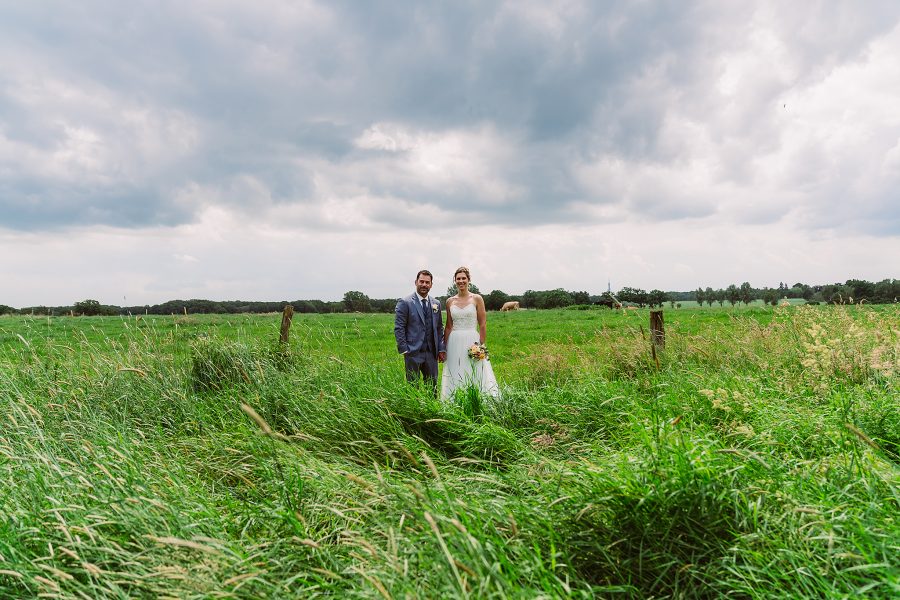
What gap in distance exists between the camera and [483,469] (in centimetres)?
522

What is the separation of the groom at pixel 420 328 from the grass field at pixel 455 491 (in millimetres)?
1583

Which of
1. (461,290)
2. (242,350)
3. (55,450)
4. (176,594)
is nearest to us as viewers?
(176,594)

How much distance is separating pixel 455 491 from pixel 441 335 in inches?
226

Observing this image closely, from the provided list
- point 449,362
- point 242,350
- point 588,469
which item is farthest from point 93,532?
point 449,362

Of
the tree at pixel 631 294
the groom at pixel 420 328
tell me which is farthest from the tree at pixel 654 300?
the groom at pixel 420 328

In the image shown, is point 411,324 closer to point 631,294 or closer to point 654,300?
point 631,294

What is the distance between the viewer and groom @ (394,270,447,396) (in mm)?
9086

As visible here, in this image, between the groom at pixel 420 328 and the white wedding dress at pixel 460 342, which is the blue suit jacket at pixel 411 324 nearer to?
the groom at pixel 420 328

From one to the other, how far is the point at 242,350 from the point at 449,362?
372 cm

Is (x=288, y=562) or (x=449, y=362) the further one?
(x=449, y=362)

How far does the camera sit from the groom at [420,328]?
9086 mm

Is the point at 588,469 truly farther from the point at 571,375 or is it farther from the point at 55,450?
the point at 571,375

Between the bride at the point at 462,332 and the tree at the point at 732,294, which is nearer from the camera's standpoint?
the bride at the point at 462,332

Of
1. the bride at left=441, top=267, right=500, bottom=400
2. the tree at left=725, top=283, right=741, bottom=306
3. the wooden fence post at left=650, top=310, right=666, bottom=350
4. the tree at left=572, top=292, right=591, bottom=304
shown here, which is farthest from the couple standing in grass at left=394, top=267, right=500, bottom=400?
the tree at left=725, top=283, right=741, bottom=306
